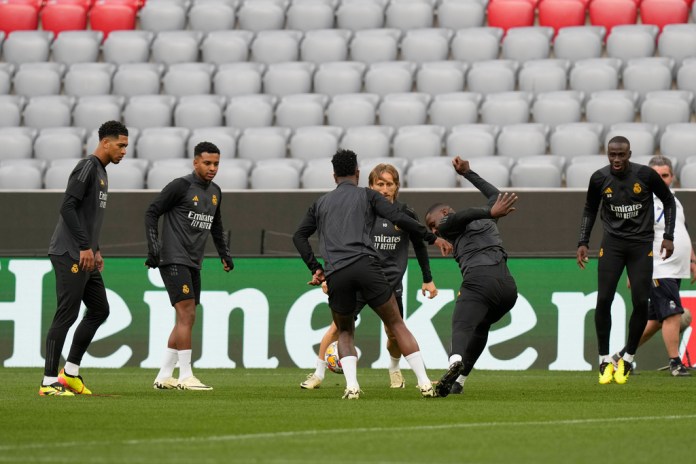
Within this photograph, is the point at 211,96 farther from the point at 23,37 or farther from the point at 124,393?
the point at 124,393

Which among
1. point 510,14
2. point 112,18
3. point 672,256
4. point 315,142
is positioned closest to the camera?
point 672,256

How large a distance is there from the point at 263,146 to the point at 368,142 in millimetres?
1537

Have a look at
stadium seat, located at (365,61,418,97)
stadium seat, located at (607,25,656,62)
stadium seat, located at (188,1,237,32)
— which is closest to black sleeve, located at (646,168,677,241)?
stadium seat, located at (607,25,656,62)

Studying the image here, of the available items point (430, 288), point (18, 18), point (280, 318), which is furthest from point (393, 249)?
point (18, 18)

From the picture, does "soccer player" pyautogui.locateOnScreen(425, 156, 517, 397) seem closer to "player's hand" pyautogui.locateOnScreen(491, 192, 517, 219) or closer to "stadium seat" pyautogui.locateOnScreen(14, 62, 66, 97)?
"player's hand" pyautogui.locateOnScreen(491, 192, 517, 219)

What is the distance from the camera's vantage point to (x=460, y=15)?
63.7 feet

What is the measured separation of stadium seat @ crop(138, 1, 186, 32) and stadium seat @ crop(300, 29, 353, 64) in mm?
2541

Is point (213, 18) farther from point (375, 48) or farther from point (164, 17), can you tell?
point (375, 48)

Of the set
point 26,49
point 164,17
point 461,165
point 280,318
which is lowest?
point 280,318

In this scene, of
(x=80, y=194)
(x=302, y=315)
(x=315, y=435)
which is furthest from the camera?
(x=302, y=315)

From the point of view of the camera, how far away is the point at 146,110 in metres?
18.2

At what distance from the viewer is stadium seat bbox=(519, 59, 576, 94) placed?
17.6 m

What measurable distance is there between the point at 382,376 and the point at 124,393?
11.2 feet

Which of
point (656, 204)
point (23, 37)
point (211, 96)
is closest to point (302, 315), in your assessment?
point (656, 204)
